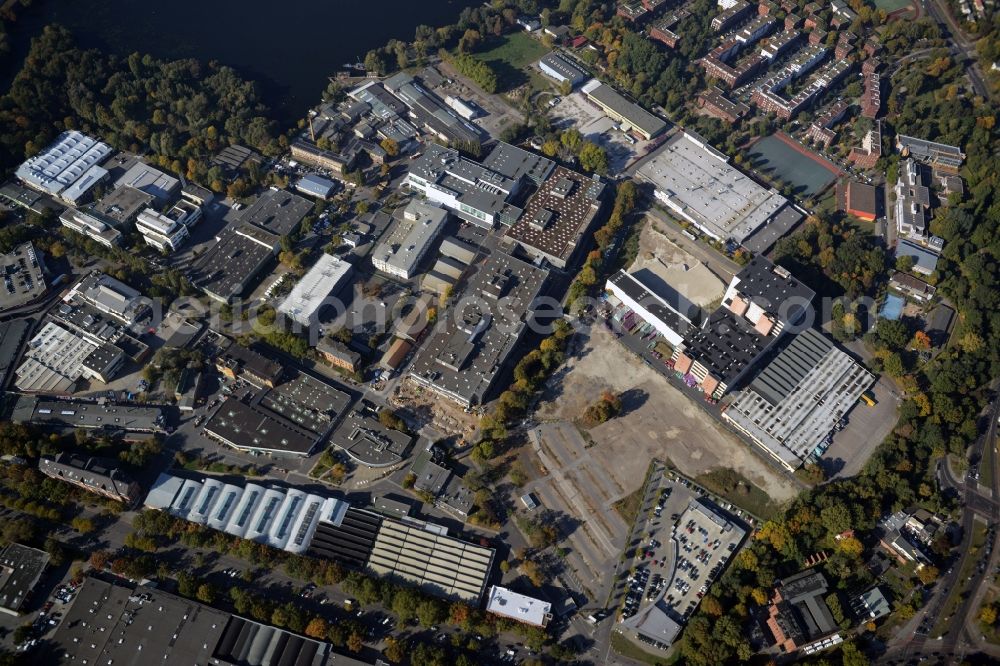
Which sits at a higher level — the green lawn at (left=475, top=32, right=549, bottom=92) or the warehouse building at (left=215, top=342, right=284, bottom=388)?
the green lawn at (left=475, top=32, right=549, bottom=92)

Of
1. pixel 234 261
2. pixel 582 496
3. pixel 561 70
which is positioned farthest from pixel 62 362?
pixel 561 70

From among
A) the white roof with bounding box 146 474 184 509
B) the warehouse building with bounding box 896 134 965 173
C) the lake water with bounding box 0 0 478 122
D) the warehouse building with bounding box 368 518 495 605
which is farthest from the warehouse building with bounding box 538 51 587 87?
the white roof with bounding box 146 474 184 509

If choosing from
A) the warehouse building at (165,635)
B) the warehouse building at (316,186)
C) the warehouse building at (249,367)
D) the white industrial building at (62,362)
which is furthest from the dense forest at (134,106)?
the warehouse building at (165,635)

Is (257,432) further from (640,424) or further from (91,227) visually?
(640,424)

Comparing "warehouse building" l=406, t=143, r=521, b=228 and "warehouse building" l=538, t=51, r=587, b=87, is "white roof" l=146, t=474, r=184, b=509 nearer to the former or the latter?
"warehouse building" l=406, t=143, r=521, b=228

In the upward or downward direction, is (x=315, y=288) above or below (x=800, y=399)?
below
